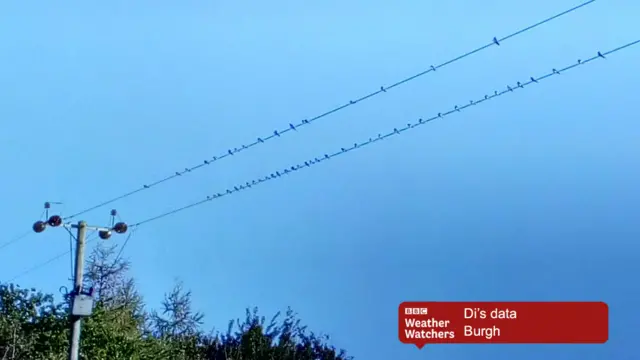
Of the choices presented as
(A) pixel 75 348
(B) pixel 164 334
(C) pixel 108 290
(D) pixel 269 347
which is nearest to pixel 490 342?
(A) pixel 75 348

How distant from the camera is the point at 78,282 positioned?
79.7 ft

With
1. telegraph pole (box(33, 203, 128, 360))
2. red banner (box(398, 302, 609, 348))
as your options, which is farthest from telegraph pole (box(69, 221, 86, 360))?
red banner (box(398, 302, 609, 348))

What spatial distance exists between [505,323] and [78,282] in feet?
35.3

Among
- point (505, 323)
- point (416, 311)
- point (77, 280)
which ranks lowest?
point (505, 323)

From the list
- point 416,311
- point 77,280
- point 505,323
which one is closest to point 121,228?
point 77,280

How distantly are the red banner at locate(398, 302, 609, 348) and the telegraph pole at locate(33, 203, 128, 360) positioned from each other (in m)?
7.78

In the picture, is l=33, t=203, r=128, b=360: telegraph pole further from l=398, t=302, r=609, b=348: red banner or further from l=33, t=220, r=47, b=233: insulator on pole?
l=398, t=302, r=609, b=348: red banner

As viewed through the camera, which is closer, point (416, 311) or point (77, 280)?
point (77, 280)

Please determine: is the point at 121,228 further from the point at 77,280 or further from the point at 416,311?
the point at 416,311

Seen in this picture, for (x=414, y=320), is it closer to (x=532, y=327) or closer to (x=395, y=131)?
(x=532, y=327)

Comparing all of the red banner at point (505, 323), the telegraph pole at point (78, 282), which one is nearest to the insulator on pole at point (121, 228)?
the telegraph pole at point (78, 282)

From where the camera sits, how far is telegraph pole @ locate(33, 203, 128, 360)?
2361 cm

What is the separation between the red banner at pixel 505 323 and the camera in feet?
78.2

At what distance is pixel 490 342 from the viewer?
2370 centimetres
